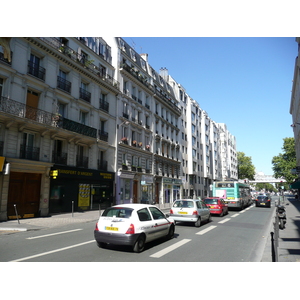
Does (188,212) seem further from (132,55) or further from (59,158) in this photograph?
(132,55)

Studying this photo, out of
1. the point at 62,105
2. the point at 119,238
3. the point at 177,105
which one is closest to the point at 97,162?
the point at 62,105

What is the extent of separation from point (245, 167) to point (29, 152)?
99.9 metres

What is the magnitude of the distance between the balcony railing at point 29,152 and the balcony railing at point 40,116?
2054 millimetres

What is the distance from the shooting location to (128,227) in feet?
24.5

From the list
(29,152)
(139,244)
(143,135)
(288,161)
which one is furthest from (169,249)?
(288,161)

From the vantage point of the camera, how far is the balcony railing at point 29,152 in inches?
676

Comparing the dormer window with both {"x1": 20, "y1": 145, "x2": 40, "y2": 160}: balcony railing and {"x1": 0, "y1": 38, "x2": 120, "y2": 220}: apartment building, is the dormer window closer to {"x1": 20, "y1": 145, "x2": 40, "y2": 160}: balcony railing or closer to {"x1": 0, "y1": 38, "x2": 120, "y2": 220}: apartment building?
{"x1": 0, "y1": 38, "x2": 120, "y2": 220}: apartment building

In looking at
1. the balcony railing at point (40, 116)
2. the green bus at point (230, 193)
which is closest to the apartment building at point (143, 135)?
the balcony railing at point (40, 116)

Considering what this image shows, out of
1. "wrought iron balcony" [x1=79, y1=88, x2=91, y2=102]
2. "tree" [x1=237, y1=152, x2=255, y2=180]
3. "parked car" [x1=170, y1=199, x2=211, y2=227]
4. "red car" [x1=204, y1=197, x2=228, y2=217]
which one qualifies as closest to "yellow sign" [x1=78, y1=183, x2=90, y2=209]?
"wrought iron balcony" [x1=79, y1=88, x2=91, y2=102]

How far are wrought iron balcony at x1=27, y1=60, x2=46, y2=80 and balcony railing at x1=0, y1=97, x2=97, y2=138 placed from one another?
2825mm

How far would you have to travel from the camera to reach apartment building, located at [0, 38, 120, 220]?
16.5 metres
